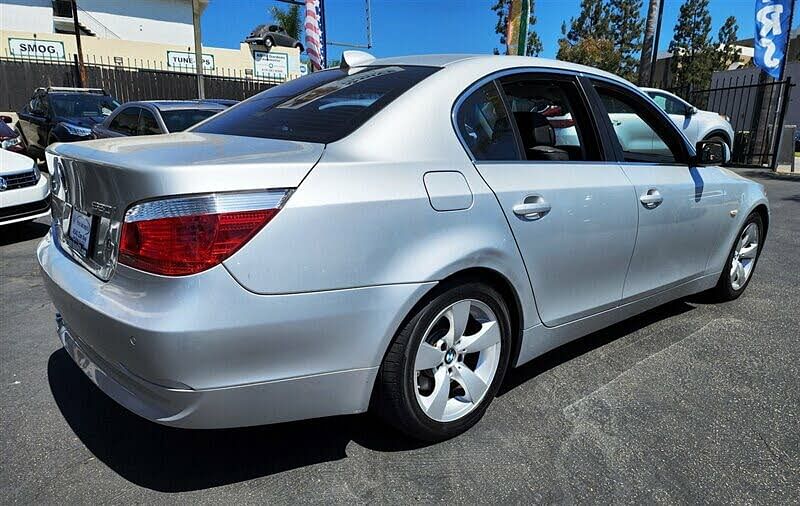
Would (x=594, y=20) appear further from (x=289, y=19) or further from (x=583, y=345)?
(x=583, y=345)

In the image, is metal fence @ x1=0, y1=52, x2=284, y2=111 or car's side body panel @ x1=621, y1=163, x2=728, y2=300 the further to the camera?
metal fence @ x1=0, y1=52, x2=284, y2=111

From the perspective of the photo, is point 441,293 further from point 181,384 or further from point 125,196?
point 125,196

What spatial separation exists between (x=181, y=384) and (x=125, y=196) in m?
0.64

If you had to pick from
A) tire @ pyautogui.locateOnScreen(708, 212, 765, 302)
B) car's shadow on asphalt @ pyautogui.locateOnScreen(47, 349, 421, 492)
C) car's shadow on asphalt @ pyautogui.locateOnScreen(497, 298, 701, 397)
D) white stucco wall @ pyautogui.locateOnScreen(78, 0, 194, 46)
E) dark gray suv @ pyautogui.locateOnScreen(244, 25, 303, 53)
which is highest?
white stucco wall @ pyautogui.locateOnScreen(78, 0, 194, 46)

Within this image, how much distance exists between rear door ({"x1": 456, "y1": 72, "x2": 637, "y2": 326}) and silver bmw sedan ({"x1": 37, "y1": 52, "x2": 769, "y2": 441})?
1 cm

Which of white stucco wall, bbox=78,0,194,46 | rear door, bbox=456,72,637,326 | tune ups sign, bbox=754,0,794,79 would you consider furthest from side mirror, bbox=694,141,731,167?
white stucco wall, bbox=78,0,194,46

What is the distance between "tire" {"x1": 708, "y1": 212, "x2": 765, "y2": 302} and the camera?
13.6ft

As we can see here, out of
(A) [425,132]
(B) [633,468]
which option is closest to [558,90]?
(A) [425,132]

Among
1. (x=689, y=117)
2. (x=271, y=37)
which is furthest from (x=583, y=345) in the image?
(x=271, y=37)

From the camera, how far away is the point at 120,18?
1339 inches

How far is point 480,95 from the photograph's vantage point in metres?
2.62

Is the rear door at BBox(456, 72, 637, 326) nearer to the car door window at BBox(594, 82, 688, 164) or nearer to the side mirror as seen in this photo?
the car door window at BBox(594, 82, 688, 164)

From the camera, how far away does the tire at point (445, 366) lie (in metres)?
2.21

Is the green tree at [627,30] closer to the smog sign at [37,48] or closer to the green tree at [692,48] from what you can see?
the green tree at [692,48]
